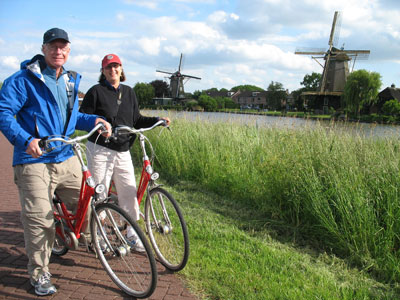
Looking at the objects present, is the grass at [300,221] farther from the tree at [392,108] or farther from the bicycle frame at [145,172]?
the tree at [392,108]

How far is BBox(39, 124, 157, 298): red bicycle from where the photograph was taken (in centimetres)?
279

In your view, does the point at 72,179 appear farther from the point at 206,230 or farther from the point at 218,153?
the point at 218,153

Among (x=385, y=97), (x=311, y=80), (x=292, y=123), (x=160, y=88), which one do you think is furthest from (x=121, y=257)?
(x=311, y=80)

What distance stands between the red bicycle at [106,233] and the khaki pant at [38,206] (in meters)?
0.22

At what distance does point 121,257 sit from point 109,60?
199 cm

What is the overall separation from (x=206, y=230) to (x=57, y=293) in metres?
2.09

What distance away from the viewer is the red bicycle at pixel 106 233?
9.16ft

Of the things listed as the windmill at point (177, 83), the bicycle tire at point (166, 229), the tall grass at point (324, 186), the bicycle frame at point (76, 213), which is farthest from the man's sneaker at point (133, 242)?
the windmill at point (177, 83)

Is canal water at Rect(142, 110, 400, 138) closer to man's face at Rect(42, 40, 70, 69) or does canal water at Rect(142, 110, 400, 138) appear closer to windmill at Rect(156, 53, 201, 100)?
man's face at Rect(42, 40, 70, 69)

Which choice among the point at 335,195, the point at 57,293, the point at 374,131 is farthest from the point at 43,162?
the point at 374,131

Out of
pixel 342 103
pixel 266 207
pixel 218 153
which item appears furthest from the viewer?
pixel 342 103

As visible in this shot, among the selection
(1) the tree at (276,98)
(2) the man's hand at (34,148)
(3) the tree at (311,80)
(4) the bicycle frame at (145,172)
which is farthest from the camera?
(3) the tree at (311,80)

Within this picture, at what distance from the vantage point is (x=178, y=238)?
329 cm

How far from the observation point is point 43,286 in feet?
9.36
